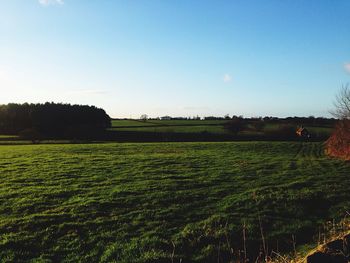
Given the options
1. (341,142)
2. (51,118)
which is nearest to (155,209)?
(341,142)

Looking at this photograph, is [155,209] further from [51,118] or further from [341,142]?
[51,118]

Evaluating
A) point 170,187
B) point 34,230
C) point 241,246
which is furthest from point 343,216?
point 34,230

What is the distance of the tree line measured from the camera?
10422 cm

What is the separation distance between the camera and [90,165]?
31219 millimetres

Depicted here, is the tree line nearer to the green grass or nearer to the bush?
the bush

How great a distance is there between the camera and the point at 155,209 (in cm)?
1789

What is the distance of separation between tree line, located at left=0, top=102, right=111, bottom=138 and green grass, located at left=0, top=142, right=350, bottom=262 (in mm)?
73042

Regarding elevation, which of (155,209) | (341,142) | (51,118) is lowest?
(155,209)

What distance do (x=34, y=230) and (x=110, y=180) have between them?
29.7 feet

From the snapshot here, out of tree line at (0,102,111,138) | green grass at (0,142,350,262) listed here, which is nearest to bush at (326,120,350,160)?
green grass at (0,142,350,262)

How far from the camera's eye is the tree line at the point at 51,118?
104m

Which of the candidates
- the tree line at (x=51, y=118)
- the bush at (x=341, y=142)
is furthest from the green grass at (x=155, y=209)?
the tree line at (x=51, y=118)

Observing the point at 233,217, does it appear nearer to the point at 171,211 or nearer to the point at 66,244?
the point at 171,211

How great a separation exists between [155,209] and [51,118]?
9792 cm
